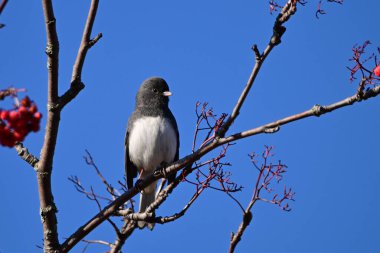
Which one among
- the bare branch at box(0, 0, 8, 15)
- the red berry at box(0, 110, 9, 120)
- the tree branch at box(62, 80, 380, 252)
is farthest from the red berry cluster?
the tree branch at box(62, 80, 380, 252)

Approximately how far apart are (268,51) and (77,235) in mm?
1251

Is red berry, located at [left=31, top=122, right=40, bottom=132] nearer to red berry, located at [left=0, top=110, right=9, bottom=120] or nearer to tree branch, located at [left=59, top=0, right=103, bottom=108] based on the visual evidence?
red berry, located at [left=0, top=110, right=9, bottom=120]

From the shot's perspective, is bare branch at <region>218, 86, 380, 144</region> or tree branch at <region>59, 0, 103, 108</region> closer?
bare branch at <region>218, 86, 380, 144</region>

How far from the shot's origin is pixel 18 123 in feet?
5.51

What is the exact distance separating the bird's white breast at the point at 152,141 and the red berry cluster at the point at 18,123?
2823 mm

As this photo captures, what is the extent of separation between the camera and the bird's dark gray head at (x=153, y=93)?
4.95 m

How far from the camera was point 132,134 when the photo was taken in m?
4.75

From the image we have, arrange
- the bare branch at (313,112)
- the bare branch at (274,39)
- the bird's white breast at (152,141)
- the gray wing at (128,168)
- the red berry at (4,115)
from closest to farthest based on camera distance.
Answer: the red berry at (4,115) → the bare branch at (313,112) → the bare branch at (274,39) → the bird's white breast at (152,141) → the gray wing at (128,168)

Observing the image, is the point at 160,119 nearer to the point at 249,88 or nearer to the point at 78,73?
the point at 78,73

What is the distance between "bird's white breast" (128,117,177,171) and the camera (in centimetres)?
455

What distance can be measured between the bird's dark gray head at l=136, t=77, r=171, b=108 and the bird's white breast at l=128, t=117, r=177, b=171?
11.3 inches

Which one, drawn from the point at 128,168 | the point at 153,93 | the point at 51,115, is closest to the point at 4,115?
the point at 51,115

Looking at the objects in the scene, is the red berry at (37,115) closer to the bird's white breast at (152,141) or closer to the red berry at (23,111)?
the red berry at (23,111)

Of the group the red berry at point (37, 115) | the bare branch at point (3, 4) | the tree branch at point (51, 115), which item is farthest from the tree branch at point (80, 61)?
the bare branch at point (3, 4)
